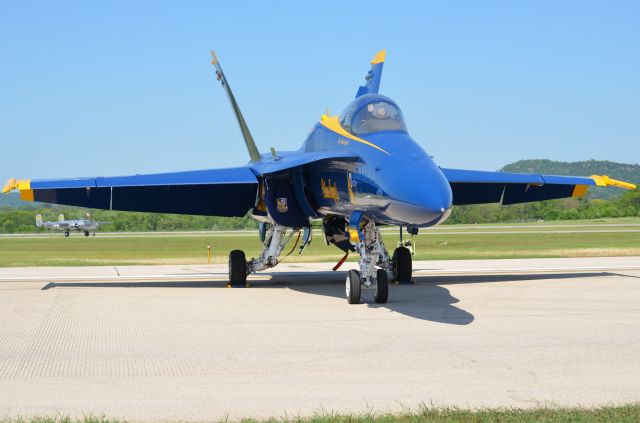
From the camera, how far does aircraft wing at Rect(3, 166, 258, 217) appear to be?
51.9 feet

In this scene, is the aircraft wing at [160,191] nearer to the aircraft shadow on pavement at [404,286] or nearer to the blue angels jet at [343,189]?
the blue angels jet at [343,189]

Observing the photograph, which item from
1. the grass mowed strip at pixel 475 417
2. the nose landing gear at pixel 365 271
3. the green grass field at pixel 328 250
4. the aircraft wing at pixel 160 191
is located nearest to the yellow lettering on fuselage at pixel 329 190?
the nose landing gear at pixel 365 271

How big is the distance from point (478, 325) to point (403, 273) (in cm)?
694

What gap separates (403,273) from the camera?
17.6m

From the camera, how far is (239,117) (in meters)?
20.0

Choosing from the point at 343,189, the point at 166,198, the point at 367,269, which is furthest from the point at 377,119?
the point at 166,198

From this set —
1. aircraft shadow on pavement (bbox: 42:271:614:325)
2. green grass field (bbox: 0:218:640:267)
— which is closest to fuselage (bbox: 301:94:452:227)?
aircraft shadow on pavement (bbox: 42:271:614:325)

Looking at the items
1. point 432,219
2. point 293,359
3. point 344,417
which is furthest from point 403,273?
point 344,417

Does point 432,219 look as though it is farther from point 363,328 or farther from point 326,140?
point 326,140

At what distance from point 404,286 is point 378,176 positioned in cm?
517

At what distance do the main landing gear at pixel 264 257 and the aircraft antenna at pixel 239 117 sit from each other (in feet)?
7.08

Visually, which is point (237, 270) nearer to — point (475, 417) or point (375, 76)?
point (375, 76)

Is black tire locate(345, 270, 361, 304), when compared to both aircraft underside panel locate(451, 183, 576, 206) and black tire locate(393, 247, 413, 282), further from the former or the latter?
aircraft underside panel locate(451, 183, 576, 206)

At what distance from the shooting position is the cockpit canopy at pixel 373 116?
1325 cm
